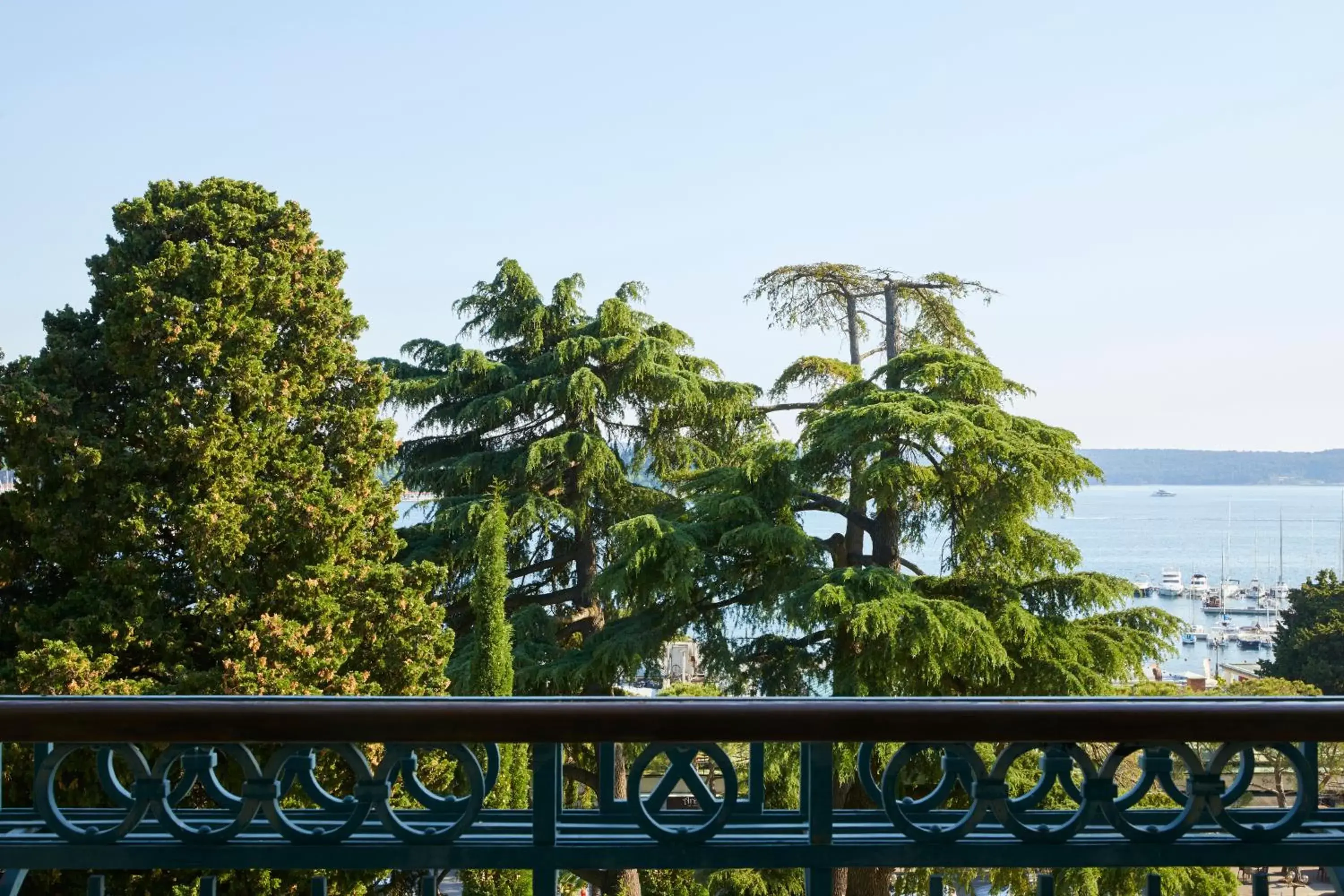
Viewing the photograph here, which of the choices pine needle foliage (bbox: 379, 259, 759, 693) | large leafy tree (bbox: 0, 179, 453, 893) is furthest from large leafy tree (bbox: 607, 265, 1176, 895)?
large leafy tree (bbox: 0, 179, 453, 893)

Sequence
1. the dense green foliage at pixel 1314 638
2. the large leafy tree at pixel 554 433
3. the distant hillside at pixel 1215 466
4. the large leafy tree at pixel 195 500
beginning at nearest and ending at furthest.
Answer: the large leafy tree at pixel 195 500, the large leafy tree at pixel 554 433, the dense green foliage at pixel 1314 638, the distant hillside at pixel 1215 466

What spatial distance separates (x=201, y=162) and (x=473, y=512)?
18883 millimetres

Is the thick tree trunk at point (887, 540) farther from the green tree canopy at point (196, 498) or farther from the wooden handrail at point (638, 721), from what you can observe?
the wooden handrail at point (638, 721)

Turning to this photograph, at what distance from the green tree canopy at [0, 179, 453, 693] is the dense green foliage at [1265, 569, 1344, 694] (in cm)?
1479

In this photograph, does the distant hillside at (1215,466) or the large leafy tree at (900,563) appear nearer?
the large leafy tree at (900,563)

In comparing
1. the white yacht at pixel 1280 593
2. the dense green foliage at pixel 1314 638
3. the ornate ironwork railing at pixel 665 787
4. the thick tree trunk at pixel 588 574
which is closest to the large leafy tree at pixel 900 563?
the thick tree trunk at pixel 588 574

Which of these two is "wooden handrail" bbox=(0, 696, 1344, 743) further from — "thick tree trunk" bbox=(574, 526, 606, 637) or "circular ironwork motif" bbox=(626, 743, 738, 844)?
"thick tree trunk" bbox=(574, 526, 606, 637)

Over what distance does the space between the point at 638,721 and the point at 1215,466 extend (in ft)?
125

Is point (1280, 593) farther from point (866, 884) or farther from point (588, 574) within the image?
point (866, 884)

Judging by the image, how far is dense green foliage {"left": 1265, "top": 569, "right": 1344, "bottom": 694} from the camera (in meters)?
18.2

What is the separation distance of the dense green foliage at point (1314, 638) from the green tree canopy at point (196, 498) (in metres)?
14.8

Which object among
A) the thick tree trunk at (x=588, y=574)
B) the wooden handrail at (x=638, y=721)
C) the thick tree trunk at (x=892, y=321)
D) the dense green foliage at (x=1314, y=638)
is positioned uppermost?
the thick tree trunk at (x=892, y=321)

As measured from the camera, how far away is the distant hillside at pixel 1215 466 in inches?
1368

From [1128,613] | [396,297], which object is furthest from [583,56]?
[1128,613]
